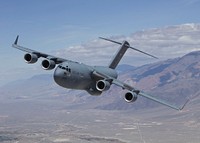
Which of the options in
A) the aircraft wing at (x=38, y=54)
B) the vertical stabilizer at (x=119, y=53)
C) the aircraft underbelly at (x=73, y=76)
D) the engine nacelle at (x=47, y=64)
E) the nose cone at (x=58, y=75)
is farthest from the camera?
the vertical stabilizer at (x=119, y=53)

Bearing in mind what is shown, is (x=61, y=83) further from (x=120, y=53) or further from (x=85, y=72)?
(x=120, y=53)

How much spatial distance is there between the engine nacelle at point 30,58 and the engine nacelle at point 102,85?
45.7ft

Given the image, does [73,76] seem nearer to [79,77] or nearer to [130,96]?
[79,77]

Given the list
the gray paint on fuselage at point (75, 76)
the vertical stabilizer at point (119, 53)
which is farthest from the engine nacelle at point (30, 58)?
the vertical stabilizer at point (119, 53)

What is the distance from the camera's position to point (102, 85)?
65.6 metres

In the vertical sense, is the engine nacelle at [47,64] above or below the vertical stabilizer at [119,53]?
above

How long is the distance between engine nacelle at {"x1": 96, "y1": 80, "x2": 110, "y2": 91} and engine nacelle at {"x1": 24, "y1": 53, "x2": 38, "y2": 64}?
13930 mm

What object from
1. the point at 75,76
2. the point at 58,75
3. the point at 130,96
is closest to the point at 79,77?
the point at 75,76

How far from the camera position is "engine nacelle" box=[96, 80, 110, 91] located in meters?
65.1

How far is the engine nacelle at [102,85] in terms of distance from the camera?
65.1m

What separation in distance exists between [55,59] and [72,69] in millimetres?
6856

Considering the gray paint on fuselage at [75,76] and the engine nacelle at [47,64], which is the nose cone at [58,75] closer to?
the gray paint on fuselage at [75,76]

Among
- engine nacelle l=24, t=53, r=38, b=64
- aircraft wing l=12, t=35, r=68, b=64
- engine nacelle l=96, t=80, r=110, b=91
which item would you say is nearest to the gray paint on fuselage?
engine nacelle l=96, t=80, r=110, b=91

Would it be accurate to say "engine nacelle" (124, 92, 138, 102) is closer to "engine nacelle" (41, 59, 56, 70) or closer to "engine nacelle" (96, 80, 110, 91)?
"engine nacelle" (96, 80, 110, 91)
